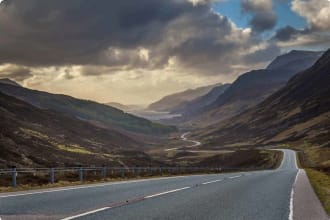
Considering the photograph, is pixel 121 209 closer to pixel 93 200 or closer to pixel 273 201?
pixel 93 200

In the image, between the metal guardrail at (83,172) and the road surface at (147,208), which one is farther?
the metal guardrail at (83,172)

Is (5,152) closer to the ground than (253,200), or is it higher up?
higher up

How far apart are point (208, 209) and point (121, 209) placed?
2.65 meters

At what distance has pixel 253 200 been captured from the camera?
62.5 ft

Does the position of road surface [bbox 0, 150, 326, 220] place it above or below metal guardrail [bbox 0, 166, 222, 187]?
below

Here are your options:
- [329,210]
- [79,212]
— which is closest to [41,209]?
[79,212]

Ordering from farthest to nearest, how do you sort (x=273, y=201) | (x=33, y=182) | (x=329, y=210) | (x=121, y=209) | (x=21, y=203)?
1. (x=33, y=182)
2. (x=273, y=201)
3. (x=329, y=210)
4. (x=21, y=203)
5. (x=121, y=209)

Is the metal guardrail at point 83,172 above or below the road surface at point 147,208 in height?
above

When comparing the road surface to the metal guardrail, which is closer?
the road surface

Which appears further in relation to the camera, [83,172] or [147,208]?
[83,172]

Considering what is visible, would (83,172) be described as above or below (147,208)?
above

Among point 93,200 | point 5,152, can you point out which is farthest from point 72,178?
point 5,152

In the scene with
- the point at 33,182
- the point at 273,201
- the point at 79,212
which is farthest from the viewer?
the point at 33,182

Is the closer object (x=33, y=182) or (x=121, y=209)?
(x=121, y=209)
